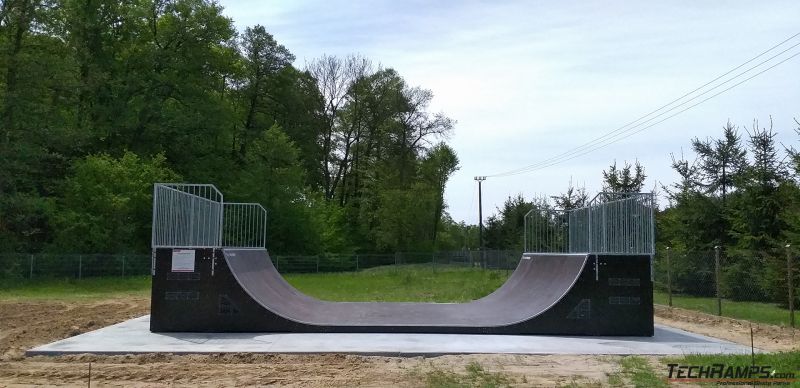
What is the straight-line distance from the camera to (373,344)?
1009 centimetres

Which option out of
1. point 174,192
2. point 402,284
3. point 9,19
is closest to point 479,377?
point 174,192

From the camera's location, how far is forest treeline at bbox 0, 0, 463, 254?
31.0 m

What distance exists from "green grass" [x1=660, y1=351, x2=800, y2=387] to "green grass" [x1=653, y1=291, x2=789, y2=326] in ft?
18.0

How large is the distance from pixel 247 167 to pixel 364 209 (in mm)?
16546

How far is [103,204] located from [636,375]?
29.0m

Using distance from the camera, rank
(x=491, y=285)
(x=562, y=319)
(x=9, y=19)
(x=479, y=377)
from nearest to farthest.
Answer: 1. (x=479, y=377)
2. (x=562, y=319)
3. (x=491, y=285)
4. (x=9, y=19)

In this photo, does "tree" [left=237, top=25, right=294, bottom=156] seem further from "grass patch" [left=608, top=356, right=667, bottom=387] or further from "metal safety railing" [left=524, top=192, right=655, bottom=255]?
"grass patch" [left=608, top=356, right=667, bottom=387]

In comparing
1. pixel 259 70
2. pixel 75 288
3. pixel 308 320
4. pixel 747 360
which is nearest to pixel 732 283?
pixel 747 360

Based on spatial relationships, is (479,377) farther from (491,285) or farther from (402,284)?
(402,284)

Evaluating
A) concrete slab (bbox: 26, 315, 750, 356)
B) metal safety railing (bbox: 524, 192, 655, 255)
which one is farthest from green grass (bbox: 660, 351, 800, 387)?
metal safety railing (bbox: 524, 192, 655, 255)

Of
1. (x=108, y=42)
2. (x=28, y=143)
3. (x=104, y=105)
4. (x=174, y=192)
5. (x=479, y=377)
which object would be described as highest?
(x=108, y=42)

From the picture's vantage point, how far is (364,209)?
192ft

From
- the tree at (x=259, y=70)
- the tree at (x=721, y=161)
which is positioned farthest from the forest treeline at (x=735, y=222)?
the tree at (x=259, y=70)

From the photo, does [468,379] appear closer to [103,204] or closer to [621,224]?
[621,224]
